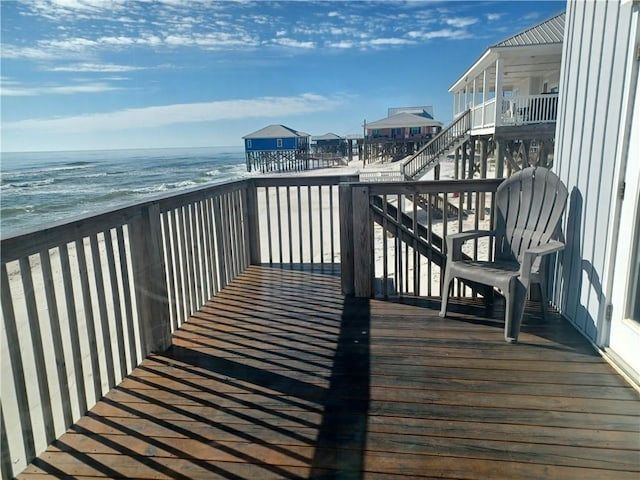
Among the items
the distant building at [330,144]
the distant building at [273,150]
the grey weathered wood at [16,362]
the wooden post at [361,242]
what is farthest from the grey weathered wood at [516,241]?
the distant building at [330,144]

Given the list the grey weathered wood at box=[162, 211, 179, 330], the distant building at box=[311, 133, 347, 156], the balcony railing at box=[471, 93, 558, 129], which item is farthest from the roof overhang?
the distant building at box=[311, 133, 347, 156]

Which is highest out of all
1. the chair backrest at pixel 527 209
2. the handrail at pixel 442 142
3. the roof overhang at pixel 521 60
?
the roof overhang at pixel 521 60

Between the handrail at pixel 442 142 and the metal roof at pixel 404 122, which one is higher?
the metal roof at pixel 404 122

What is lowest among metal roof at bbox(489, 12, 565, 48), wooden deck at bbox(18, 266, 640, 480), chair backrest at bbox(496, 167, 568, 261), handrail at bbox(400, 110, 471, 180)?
wooden deck at bbox(18, 266, 640, 480)

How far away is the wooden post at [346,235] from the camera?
3.16m

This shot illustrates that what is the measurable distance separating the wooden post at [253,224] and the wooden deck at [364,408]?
1563 mm

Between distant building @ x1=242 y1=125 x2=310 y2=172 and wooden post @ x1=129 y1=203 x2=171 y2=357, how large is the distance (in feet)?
128

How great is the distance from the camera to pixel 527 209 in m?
2.84

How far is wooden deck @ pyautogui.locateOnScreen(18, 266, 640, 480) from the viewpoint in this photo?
152 cm

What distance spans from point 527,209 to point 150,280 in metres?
2.51

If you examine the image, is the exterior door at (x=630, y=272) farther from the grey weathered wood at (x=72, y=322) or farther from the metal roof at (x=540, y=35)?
the metal roof at (x=540, y=35)

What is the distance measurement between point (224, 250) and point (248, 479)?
2435 mm

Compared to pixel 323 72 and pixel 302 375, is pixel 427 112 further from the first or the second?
pixel 302 375

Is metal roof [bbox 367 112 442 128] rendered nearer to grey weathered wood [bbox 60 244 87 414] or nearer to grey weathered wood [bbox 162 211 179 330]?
grey weathered wood [bbox 162 211 179 330]
